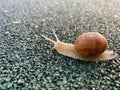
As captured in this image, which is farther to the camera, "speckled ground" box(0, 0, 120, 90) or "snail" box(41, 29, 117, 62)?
"snail" box(41, 29, 117, 62)

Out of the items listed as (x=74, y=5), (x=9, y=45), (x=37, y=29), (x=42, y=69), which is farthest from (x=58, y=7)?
(x=42, y=69)

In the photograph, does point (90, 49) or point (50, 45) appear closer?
point (90, 49)

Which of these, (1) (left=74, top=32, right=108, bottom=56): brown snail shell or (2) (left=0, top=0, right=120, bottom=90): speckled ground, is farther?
(1) (left=74, top=32, right=108, bottom=56): brown snail shell

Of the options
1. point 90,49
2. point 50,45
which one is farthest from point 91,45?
point 50,45

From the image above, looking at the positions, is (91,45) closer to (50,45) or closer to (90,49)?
(90,49)
